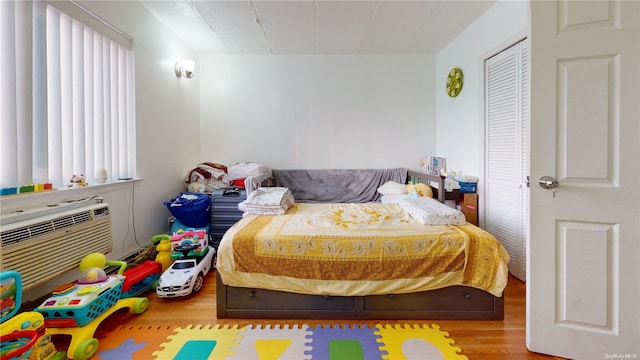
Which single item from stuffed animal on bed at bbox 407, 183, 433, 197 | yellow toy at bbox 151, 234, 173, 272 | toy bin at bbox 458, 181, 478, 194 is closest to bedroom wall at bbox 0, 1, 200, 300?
yellow toy at bbox 151, 234, 173, 272

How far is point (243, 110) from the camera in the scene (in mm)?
3637

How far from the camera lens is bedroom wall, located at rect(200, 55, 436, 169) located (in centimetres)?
362

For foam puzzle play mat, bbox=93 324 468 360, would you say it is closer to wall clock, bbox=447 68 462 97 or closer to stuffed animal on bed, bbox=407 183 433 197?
stuffed animal on bed, bbox=407 183 433 197

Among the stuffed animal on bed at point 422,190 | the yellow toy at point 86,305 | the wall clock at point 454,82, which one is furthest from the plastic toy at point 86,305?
the wall clock at point 454,82

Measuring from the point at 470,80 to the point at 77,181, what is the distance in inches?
142

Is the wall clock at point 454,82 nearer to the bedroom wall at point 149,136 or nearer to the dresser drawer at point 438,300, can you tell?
the dresser drawer at point 438,300

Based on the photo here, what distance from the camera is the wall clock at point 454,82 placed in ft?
10.00

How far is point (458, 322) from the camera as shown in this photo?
1.74m

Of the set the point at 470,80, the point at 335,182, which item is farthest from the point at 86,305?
the point at 470,80

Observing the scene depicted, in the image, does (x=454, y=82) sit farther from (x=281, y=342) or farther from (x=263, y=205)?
(x=281, y=342)

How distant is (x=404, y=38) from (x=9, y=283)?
372 cm
